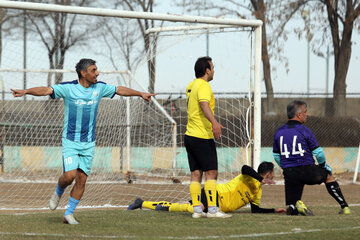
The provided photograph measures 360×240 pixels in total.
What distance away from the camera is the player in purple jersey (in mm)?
7770

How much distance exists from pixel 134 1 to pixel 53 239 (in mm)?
21257

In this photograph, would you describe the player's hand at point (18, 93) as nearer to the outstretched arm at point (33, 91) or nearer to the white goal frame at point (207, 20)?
the outstretched arm at point (33, 91)

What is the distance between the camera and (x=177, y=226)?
6840mm

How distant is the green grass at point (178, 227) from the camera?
6.16 meters

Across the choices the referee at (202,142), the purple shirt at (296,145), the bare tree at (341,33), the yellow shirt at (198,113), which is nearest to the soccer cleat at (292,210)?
the purple shirt at (296,145)

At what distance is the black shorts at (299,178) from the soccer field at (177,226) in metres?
0.38

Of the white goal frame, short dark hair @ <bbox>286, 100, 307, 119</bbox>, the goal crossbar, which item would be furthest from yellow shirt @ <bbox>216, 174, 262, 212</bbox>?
the goal crossbar

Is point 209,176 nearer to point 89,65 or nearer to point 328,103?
point 89,65

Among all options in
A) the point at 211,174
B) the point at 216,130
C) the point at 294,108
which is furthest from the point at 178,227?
the point at 294,108

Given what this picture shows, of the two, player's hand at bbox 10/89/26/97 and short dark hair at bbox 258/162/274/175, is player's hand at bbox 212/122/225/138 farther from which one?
player's hand at bbox 10/89/26/97

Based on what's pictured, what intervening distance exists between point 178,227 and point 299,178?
1900 mm

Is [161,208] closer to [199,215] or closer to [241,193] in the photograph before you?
[199,215]

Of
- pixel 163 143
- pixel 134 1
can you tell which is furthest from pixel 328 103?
pixel 134 1

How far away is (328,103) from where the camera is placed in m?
21.0
